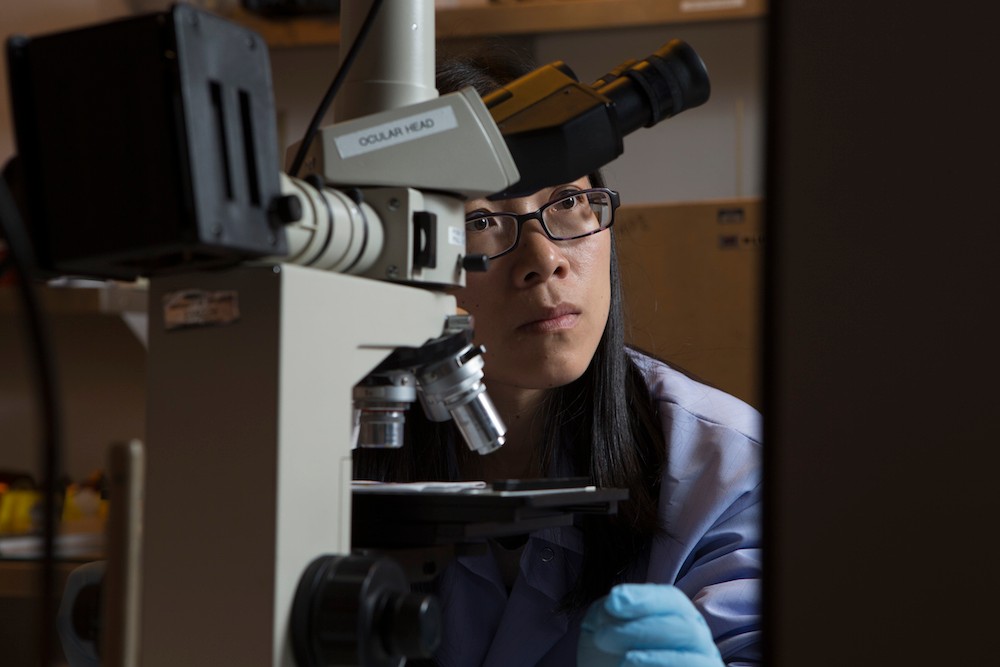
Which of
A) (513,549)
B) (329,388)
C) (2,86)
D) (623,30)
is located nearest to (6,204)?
(329,388)

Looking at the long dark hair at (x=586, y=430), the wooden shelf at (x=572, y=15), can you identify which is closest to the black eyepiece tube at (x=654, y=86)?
the long dark hair at (x=586, y=430)

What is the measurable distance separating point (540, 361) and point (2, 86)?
1.99m

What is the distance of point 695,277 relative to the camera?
1920mm

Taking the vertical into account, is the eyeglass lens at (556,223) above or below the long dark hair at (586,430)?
above

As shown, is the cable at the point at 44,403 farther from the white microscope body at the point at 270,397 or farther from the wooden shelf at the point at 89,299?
the wooden shelf at the point at 89,299

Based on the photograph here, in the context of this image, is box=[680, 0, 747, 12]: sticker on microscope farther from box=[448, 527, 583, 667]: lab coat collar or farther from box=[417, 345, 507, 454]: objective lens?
box=[417, 345, 507, 454]: objective lens

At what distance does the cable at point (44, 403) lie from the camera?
0.40 meters

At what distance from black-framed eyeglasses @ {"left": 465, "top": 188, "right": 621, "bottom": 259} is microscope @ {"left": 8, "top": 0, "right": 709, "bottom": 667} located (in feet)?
1.53

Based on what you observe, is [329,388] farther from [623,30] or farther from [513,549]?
[623,30]

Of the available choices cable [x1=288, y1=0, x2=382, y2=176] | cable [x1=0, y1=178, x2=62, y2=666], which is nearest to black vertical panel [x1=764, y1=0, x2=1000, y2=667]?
cable [x1=0, y1=178, x2=62, y2=666]

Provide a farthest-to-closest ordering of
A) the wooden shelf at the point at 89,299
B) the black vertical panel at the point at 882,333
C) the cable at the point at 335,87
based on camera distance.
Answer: the wooden shelf at the point at 89,299 < the cable at the point at 335,87 < the black vertical panel at the point at 882,333

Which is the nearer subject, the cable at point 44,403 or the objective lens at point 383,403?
the cable at point 44,403

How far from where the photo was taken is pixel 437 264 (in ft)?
2.18

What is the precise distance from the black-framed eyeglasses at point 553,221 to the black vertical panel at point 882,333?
0.87 m
